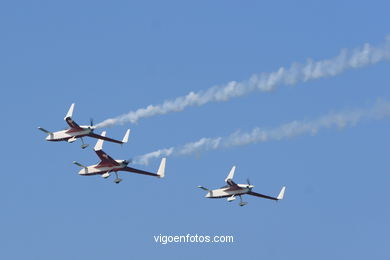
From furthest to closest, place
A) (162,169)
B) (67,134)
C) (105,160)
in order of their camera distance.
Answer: (162,169) → (105,160) → (67,134)

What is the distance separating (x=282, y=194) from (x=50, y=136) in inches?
922

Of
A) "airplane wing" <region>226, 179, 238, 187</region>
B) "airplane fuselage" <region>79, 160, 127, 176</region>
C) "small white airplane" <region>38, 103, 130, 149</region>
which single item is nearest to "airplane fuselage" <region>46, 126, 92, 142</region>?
"small white airplane" <region>38, 103, 130, 149</region>

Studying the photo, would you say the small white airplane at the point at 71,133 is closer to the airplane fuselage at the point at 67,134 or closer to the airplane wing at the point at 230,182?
the airplane fuselage at the point at 67,134

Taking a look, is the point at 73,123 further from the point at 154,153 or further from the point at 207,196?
the point at 207,196

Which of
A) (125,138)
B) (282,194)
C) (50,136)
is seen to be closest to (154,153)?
(125,138)

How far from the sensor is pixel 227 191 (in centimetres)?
9462

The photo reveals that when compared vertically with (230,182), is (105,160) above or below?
above

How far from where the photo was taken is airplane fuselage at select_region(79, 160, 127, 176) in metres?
90.1

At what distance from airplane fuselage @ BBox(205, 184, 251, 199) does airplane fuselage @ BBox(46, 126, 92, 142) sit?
14.2 metres

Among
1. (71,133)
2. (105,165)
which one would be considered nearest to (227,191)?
(105,165)

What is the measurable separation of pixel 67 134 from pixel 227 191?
15.6 metres

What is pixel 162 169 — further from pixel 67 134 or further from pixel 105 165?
pixel 67 134

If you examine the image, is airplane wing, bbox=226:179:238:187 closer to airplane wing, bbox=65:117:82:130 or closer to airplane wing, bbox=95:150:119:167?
airplane wing, bbox=95:150:119:167

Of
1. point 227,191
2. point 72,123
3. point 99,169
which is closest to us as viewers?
point 72,123
